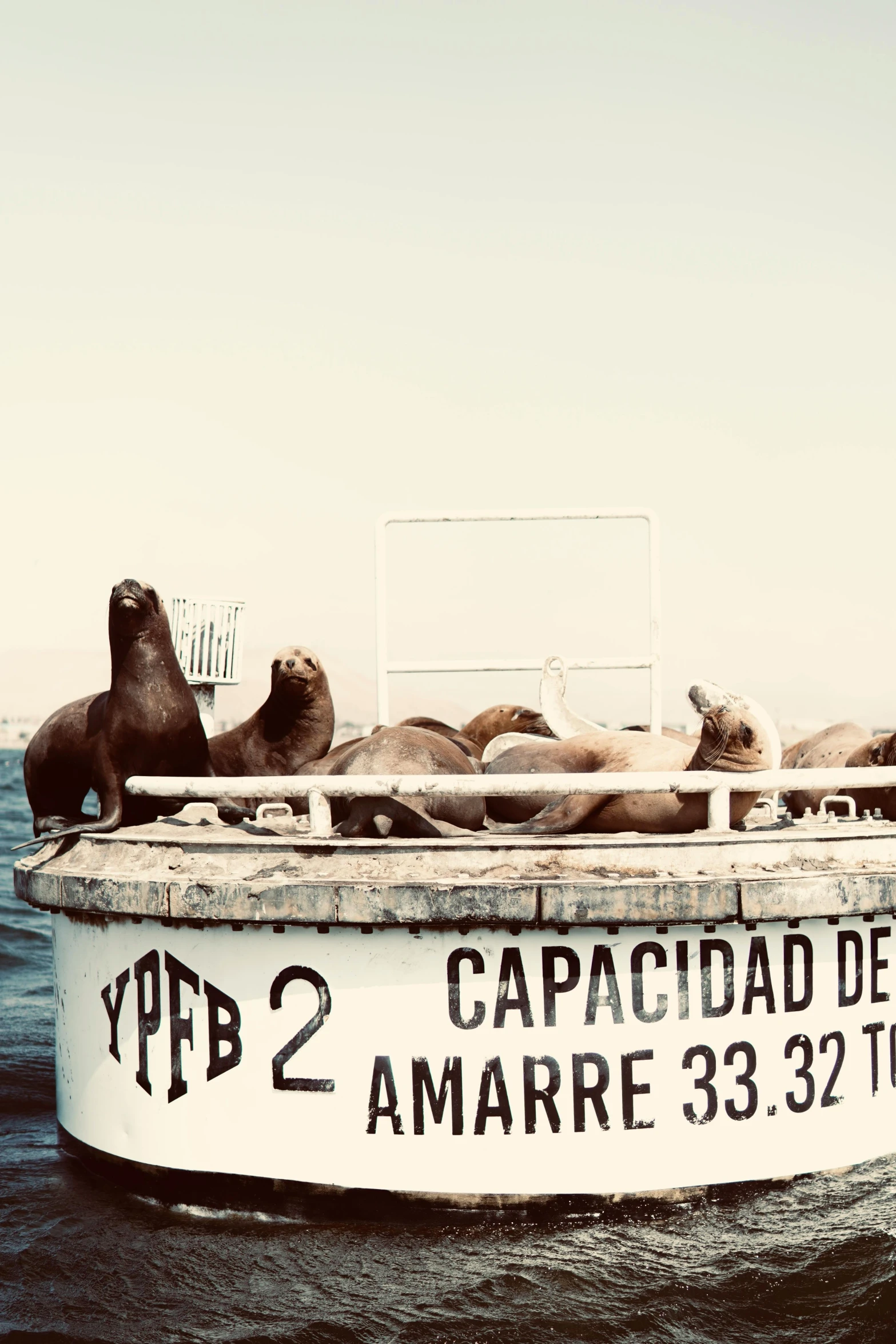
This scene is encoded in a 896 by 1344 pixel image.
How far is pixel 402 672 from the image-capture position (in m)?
6.87

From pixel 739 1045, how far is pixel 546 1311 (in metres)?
1.11

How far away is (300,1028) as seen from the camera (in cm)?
439

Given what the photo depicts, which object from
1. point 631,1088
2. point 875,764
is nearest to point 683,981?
point 631,1088

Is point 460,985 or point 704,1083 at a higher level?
point 460,985

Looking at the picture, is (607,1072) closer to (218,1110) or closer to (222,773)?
(218,1110)

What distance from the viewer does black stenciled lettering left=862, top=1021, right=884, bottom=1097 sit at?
463cm

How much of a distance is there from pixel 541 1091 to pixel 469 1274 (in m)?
0.61

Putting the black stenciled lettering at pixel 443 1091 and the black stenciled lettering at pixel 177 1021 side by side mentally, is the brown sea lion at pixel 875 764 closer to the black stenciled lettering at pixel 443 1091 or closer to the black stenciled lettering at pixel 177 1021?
the black stenciled lettering at pixel 443 1091

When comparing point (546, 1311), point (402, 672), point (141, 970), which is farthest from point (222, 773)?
point (546, 1311)

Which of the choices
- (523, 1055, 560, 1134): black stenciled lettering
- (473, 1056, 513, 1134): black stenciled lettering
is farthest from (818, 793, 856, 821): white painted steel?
(473, 1056, 513, 1134): black stenciled lettering

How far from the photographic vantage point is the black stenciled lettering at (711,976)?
437cm

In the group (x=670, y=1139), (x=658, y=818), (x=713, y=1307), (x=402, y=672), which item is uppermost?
(x=402, y=672)

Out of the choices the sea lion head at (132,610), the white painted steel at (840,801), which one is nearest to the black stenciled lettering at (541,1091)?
the white painted steel at (840,801)

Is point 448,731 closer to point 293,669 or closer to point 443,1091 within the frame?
point 293,669
